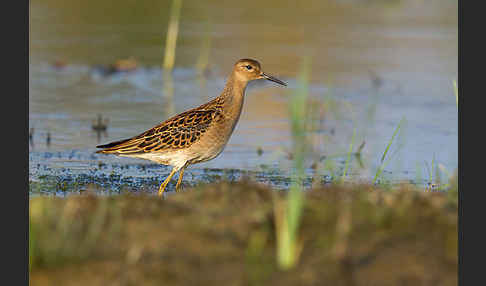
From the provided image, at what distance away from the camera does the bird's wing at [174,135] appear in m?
8.45

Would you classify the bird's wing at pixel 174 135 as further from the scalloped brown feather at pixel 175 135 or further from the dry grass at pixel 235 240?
the dry grass at pixel 235 240

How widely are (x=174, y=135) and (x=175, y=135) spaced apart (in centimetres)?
1

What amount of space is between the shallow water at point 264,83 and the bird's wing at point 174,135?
1169 millimetres

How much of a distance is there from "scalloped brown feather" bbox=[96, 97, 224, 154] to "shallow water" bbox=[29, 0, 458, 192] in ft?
3.86

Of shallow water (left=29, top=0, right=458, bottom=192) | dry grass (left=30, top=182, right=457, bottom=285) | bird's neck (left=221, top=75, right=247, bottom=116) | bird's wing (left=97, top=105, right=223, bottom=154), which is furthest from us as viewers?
shallow water (left=29, top=0, right=458, bottom=192)

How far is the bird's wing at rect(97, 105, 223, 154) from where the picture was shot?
8.45 meters

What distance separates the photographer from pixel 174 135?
8.50m

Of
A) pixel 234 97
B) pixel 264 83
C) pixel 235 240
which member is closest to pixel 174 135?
pixel 234 97

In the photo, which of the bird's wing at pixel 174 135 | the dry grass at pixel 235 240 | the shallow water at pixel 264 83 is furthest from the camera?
the shallow water at pixel 264 83

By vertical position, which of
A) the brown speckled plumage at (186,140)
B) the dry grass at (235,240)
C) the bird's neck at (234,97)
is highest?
the bird's neck at (234,97)

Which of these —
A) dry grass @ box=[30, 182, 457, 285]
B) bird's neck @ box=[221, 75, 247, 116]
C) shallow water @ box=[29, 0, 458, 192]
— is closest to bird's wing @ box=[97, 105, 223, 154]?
bird's neck @ box=[221, 75, 247, 116]

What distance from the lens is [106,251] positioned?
4.91 metres

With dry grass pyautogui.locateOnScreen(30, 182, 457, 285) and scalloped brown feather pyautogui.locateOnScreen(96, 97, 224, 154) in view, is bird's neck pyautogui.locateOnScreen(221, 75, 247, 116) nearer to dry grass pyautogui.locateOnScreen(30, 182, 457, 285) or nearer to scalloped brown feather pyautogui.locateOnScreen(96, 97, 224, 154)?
scalloped brown feather pyautogui.locateOnScreen(96, 97, 224, 154)

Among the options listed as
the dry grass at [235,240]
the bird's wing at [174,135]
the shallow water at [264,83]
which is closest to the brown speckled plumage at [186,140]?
the bird's wing at [174,135]
